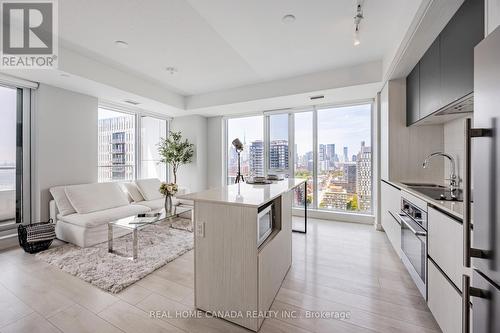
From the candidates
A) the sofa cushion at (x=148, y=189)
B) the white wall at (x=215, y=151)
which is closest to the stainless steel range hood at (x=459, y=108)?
the white wall at (x=215, y=151)

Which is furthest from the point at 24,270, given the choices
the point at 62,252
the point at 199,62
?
the point at 199,62

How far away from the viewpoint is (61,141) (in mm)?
3473

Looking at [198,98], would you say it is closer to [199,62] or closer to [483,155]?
[199,62]

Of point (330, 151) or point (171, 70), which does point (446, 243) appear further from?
point (171, 70)

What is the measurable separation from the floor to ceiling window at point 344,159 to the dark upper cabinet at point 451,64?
1.72 meters

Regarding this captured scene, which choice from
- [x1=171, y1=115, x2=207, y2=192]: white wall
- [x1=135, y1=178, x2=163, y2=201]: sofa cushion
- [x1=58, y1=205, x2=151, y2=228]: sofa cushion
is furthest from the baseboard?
[x1=171, y1=115, x2=207, y2=192]: white wall

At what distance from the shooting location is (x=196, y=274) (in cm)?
170

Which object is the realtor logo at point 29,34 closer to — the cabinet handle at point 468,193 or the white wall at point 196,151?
the white wall at point 196,151

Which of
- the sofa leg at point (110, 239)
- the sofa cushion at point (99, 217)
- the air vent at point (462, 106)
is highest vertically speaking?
the air vent at point (462, 106)

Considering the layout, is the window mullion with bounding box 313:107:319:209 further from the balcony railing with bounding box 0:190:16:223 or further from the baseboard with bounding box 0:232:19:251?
the balcony railing with bounding box 0:190:16:223

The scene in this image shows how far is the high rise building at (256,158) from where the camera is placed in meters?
5.21

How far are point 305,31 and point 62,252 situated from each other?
4164mm

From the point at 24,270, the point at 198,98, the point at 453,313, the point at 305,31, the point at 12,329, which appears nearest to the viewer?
the point at 453,313

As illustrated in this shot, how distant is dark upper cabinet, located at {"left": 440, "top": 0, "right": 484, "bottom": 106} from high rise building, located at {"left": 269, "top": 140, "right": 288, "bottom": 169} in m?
3.21
